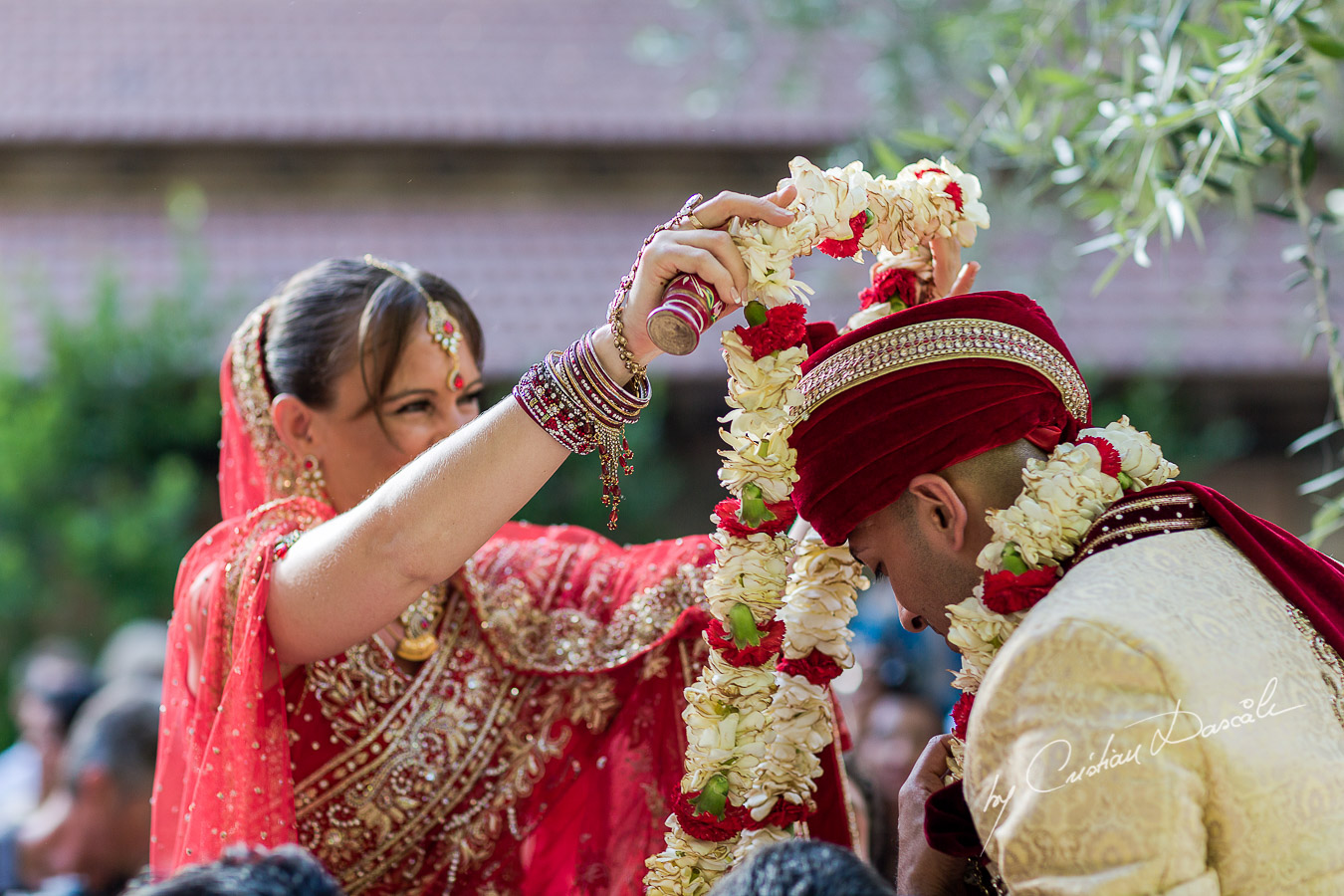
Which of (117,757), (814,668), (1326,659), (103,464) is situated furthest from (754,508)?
(103,464)

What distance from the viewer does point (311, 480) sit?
105 inches

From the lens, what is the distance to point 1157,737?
5.31 feet

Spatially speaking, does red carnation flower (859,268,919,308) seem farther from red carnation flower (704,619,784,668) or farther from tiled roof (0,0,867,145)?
tiled roof (0,0,867,145)

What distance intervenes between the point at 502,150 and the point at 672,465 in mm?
Result: 3106

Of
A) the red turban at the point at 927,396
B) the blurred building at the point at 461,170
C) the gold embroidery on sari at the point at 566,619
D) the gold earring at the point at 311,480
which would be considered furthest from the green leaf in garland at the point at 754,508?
the blurred building at the point at 461,170

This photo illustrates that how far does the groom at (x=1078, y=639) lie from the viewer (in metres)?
1.61

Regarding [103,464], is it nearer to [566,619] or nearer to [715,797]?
[566,619]

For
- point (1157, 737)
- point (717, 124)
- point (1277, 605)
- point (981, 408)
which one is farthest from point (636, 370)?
point (717, 124)

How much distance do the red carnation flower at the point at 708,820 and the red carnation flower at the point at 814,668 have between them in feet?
0.99

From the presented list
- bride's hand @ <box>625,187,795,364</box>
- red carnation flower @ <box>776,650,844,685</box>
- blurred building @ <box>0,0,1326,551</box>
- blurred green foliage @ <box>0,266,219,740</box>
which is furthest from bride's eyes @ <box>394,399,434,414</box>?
blurred building @ <box>0,0,1326,551</box>

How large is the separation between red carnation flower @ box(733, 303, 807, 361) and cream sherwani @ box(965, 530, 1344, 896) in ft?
1.93

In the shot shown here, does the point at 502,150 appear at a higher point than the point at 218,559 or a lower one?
higher

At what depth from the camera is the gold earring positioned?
8.77ft

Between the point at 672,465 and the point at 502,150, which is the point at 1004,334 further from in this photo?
the point at 502,150
